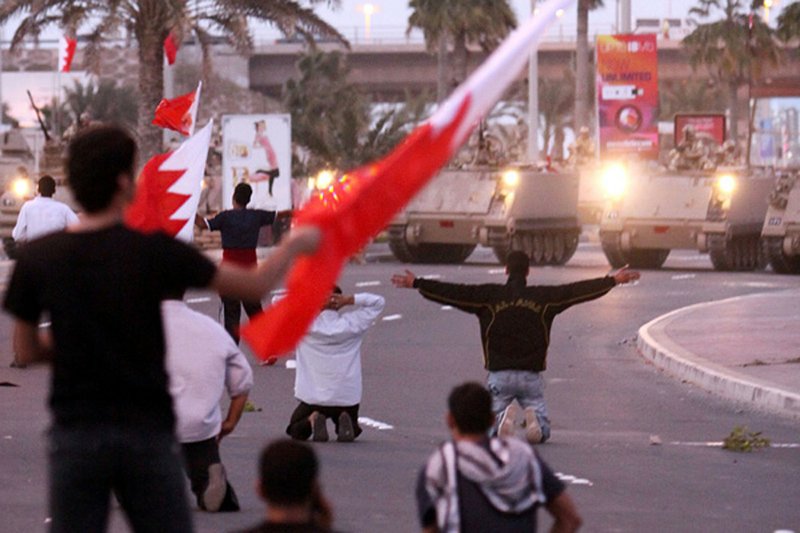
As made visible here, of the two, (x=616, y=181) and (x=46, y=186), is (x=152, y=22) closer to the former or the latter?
(x=616, y=181)

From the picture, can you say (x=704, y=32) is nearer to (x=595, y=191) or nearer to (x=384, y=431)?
(x=595, y=191)

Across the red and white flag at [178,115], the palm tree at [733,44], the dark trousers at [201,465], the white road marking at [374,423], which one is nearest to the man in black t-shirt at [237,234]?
the red and white flag at [178,115]

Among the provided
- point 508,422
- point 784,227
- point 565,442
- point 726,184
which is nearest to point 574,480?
point 508,422

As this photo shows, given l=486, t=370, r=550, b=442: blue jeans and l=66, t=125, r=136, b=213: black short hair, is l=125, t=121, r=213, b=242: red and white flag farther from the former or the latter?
l=66, t=125, r=136, b=213: black short hair

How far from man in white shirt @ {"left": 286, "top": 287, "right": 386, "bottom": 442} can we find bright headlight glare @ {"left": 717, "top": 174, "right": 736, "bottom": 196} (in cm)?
2624

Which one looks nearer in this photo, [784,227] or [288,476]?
[288,476]

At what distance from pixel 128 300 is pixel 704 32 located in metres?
74.0

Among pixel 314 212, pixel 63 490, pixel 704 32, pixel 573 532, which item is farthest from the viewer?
pixel 704 32

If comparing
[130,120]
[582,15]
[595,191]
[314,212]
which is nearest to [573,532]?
[314,212]

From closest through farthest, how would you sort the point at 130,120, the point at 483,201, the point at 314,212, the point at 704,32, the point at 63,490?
the point at 63,490 < the point at 314,212 < the point at 483,201 < the point at 704,32 < the point at 130,120

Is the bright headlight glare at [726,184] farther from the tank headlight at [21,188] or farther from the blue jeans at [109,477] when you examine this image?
the blue jeans at [109,477]

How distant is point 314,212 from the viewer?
548 centimetres

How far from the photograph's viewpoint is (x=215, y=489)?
30.9 ft

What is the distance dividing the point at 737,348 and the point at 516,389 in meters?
7.48
